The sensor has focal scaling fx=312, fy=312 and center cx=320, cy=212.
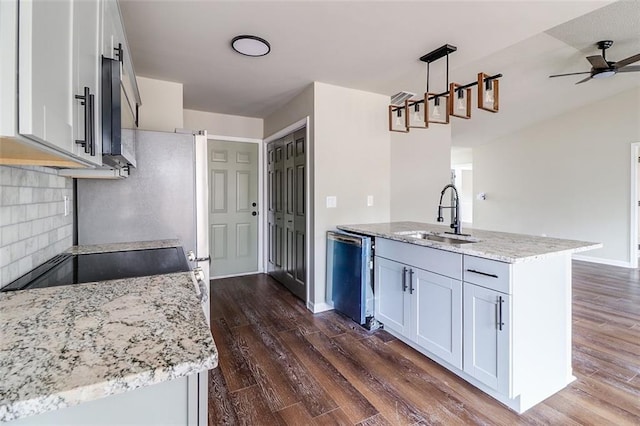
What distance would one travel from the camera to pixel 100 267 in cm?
145

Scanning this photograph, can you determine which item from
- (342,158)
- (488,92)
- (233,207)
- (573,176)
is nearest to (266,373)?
(342,158)

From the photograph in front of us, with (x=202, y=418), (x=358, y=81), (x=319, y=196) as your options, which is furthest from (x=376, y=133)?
(x=202, y=418)

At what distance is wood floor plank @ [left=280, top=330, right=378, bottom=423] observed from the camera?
5.72ft

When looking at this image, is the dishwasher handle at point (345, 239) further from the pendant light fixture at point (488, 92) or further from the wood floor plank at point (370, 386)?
the pendant light fixture at point (488, 92)

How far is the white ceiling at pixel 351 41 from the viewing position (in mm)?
1937

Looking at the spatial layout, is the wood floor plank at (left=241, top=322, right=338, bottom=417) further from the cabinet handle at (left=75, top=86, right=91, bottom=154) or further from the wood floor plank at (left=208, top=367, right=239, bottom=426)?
the cabinet handle at (left=75, top=86, right=91, bottom=154)

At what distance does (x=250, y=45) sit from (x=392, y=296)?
7.38ft

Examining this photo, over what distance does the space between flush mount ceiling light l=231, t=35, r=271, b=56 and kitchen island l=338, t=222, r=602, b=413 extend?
5.99 ft

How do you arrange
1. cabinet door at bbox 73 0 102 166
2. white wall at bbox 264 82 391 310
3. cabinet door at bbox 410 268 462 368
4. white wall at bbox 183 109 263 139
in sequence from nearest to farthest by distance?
cabinet door at bbox 73 0 102 166, cabinet door at bbox 410 268 462 368, white wall at bbox 264 82 391 310, white wall at bbox 183 109 263 139

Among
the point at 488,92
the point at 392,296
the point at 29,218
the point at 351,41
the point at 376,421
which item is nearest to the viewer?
the point at 29,218

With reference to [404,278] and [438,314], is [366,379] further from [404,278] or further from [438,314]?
[404,278]

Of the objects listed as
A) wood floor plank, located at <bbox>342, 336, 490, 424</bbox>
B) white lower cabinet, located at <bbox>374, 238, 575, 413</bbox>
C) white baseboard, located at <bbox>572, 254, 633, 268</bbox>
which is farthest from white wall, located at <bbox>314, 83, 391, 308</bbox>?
white baseboard, located at <bbox>572, 254, 633, 268</bbox>

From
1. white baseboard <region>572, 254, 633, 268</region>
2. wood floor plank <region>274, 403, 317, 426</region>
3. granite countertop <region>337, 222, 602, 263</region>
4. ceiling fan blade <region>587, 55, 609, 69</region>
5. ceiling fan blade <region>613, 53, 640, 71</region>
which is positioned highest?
ceiling fan blade <region>587, 55, 609, 69</region>

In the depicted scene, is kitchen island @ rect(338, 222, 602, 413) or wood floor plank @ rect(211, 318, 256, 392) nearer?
kitchen island @ rect(338, 222, 602, 413)
